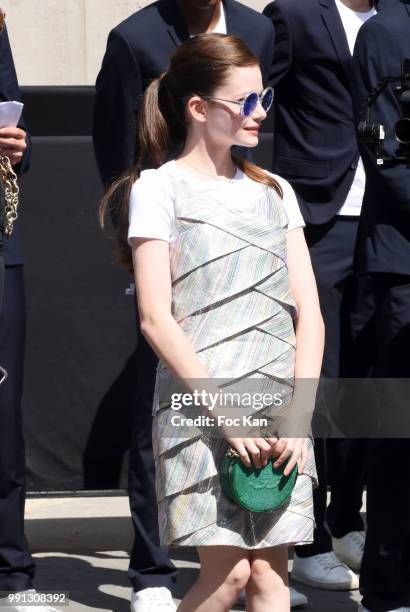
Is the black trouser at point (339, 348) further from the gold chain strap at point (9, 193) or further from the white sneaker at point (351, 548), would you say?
the gold chain strap at point (9, 193)

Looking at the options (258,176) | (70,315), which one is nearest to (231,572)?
(258,176)

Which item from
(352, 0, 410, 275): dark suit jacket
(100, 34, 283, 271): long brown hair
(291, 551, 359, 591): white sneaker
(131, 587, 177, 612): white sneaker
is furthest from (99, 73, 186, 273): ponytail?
(291, 551, 359, 591): white sneaker

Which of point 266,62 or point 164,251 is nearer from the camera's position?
point 164,251

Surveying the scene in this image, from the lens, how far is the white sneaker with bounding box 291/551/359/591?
5113 millimetres

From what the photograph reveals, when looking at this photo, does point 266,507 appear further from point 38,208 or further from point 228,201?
point 38,208

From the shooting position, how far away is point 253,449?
11.6 ft

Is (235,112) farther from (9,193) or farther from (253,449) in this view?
(253,449)

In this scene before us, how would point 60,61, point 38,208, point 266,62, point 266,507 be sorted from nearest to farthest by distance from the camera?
point 266,507 → point 266,62 → point 38,208 → point 60,61

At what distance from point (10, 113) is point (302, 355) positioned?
3.85 ft

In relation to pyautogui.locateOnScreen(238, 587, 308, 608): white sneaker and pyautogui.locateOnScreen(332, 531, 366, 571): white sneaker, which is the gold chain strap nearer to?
pyautogui.locateOnScreen(238, 587, 308, 608): white sneaker

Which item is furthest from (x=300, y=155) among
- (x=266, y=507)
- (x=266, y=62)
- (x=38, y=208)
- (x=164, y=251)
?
(x=266, y=507)

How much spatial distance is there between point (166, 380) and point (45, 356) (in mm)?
2281

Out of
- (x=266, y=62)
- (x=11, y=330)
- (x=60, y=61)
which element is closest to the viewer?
(x=11, y=330)

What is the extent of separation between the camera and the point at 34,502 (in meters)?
6.06
